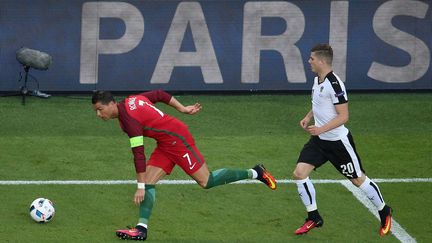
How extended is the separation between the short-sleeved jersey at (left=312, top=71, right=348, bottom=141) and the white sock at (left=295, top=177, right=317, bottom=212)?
0.59 metres

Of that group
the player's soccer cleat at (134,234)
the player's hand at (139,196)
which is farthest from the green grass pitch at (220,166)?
the player's hand at (139,196)

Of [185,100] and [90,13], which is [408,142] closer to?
[185,100]

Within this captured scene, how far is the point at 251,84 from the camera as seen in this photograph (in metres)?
20.4

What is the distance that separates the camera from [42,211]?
12492mm

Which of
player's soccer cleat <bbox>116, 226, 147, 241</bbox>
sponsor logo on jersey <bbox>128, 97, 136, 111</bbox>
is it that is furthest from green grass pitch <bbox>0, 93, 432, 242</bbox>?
sponsor logo on jersey <bbox>128, 97, 136, 111</bbox>

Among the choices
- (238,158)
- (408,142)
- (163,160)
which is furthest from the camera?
(408,142)

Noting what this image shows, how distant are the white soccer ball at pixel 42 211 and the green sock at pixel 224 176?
1940 millimetres

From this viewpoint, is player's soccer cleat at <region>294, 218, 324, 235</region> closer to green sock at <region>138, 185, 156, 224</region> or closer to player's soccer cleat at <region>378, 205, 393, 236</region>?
player's soccer cleat at <region>378, 205, 393, 236</region>

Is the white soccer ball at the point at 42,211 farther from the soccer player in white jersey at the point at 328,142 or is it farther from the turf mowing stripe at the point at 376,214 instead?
the turf mowing stripe at the point at 376,214

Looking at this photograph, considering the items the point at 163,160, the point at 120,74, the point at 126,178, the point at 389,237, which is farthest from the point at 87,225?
the point at 120,74

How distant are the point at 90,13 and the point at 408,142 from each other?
21.9 ft

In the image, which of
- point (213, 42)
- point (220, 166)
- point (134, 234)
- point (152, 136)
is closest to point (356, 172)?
point (152, 136)

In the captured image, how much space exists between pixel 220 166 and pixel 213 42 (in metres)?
5.15

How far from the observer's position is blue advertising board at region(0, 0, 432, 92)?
65.1 feet
